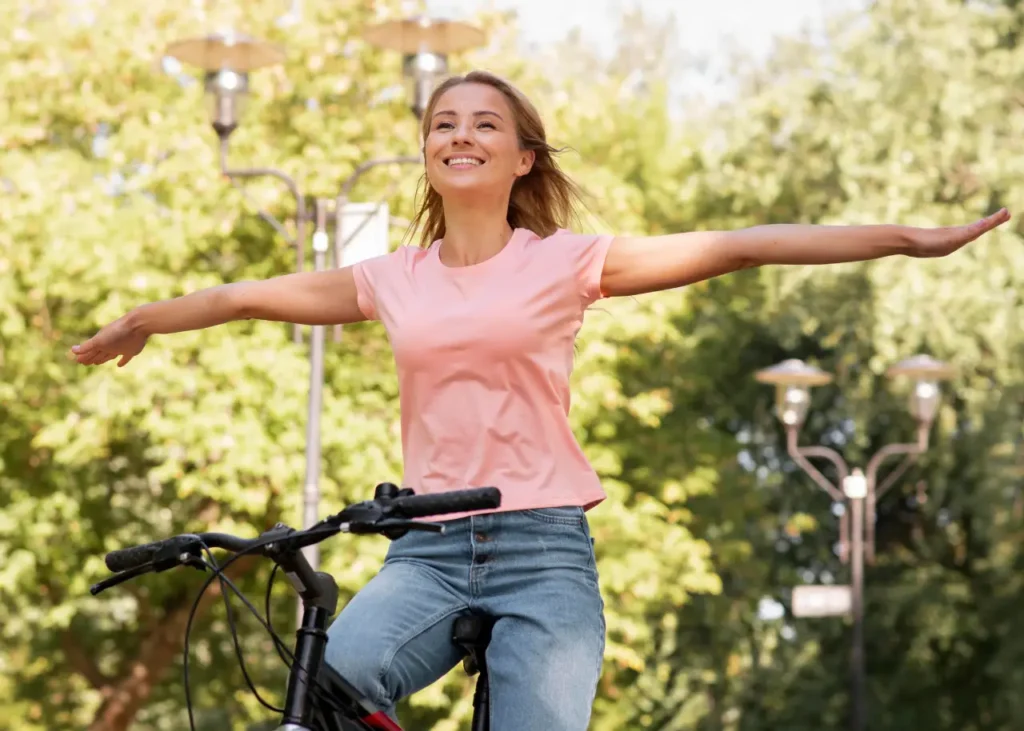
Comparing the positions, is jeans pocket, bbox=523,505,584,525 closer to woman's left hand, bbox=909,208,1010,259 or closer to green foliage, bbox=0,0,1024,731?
woman's left hand, bbox=909,208,1010,259

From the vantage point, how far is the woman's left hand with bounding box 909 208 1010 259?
3342 mm

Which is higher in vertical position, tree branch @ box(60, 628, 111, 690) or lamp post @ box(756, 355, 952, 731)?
lamp post @ box(756, 355, 952, 731)

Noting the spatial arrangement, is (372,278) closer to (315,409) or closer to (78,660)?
(315,409)

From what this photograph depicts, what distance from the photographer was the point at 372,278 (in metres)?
3.76

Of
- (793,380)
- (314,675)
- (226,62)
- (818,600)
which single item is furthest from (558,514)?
(793,380)

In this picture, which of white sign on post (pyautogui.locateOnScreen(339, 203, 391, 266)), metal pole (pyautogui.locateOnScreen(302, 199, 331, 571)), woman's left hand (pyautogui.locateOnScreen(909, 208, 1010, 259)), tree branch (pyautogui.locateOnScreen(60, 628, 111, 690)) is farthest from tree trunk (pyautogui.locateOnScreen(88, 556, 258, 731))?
woman's left hand (pyautogui.locateOnScreen(909, 208, 1010, 259))

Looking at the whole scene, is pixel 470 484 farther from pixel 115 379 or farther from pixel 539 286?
pixel 115 379

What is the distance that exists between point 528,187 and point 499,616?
42.1 inches

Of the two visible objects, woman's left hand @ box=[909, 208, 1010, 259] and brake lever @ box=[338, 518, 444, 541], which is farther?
woman's left hand @ box=[909, 208, 1010, 259]

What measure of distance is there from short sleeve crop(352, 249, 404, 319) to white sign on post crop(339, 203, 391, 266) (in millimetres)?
8698

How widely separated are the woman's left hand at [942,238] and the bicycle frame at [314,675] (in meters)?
1.30

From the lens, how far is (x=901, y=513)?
26.9 m

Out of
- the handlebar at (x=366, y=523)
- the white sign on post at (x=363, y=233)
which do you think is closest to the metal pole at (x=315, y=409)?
the white sign on post at (x=363, y=233)

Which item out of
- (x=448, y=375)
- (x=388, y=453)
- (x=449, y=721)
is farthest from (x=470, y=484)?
(x=449, y=721)
